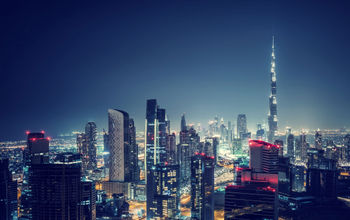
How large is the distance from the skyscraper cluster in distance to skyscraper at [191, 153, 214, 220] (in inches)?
2.0

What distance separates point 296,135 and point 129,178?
55.0 feet

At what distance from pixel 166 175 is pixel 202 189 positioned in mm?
3304

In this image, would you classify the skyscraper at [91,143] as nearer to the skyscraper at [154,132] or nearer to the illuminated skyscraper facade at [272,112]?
the skyscraper at [154,132]

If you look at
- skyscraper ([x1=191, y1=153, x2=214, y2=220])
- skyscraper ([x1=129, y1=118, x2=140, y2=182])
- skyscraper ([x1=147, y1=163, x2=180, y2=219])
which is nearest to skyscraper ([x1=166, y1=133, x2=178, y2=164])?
skyscraper ([x1=129, y1=118, x2=140, y2=182])

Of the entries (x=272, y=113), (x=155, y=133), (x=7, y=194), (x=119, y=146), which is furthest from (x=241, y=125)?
(x=7, y=194)

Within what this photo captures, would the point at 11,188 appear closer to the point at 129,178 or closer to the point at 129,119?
the point at 129,178

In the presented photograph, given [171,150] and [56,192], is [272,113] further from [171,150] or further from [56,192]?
[56,192]

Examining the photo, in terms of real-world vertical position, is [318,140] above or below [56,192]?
above

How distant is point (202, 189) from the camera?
58.0 feet

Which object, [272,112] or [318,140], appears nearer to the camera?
[318,140]

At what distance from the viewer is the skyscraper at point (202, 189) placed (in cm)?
1744

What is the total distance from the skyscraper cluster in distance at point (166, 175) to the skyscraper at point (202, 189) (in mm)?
51

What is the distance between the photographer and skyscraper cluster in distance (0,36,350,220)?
12266 millimetres

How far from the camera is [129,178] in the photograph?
25.7m
